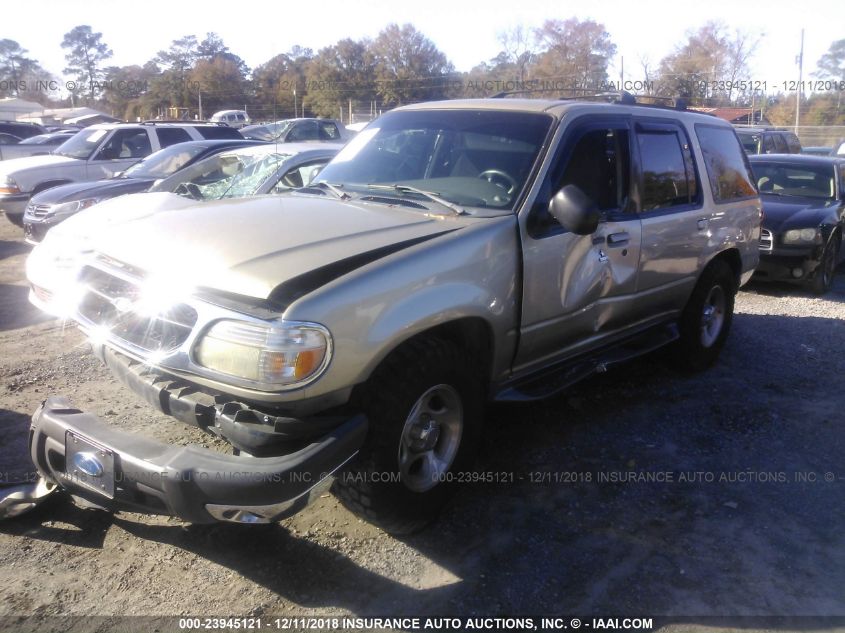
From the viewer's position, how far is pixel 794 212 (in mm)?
9031

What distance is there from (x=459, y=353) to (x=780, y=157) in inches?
349

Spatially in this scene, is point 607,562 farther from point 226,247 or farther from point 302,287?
point 226,247

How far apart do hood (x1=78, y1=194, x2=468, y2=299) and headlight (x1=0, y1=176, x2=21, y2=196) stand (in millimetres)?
9268

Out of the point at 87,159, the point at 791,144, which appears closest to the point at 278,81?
the point at 87,159

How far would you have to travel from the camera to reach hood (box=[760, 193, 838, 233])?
28.8 feet

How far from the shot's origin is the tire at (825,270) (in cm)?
881

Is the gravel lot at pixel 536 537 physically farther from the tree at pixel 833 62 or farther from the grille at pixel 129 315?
the tree at pixel 833 62

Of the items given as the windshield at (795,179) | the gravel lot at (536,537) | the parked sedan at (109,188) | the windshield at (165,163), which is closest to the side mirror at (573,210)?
the gravel lot at (536,537)

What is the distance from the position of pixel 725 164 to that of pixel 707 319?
1.22 meters

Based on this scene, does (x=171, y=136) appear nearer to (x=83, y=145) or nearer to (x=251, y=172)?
(x=83, y=145)

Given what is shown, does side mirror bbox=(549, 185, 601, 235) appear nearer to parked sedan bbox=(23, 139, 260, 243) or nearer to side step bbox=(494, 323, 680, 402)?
side step bbox=(494, 323, 680, 402)

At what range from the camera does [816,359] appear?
6250mm

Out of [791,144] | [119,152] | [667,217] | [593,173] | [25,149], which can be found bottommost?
[667,217]

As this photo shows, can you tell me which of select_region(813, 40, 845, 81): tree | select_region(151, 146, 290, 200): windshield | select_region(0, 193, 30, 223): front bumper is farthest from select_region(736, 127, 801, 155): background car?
select_region(813, 40, 845, 81): tree
